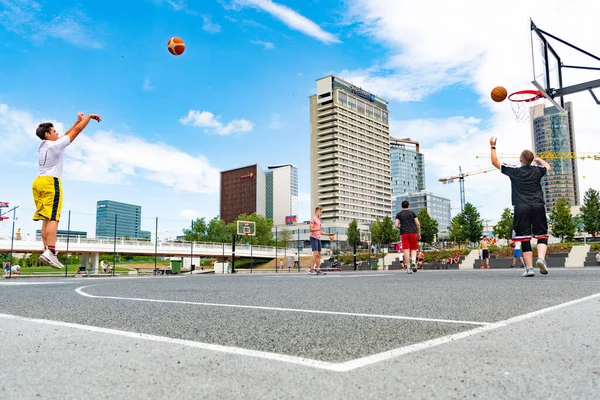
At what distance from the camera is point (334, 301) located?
4.06 meters

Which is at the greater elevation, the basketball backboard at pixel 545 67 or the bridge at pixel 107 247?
the basketball backboard at pixel 545 67

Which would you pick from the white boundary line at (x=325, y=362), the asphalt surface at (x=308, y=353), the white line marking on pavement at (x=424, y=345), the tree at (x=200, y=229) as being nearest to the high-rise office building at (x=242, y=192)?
the tree at (x=200, y=229)

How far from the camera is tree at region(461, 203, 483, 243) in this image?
5403 centimetres

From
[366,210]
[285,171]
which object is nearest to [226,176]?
[285,171]

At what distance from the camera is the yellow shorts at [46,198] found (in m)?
5.16

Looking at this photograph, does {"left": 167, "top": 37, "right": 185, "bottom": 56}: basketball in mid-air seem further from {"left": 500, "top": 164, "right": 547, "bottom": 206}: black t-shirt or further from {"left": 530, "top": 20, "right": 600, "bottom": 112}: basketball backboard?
{"left": 530, "top": 20, "right": 600, "bottom": 112}: basketball backboard

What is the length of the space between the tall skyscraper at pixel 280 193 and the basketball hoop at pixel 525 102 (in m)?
152

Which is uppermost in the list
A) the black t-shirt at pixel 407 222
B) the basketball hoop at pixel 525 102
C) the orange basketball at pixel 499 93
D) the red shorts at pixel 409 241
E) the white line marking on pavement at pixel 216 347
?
the basketball hoop at pixel 525 102

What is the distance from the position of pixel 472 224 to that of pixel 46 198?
5520 cm

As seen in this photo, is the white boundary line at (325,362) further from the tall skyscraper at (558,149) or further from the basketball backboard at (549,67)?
the tall skyscraper at (558,149)

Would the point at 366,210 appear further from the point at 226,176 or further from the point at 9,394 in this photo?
the point at 9,394

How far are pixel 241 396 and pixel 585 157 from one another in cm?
12307

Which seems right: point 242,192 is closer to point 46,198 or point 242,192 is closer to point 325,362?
point 46,198

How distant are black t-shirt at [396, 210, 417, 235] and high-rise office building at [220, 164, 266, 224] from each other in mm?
148825
